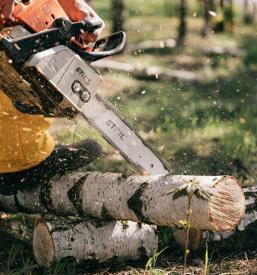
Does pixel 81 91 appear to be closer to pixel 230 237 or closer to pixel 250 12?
pixel 230 237

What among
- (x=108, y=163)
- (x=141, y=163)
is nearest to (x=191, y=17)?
(x=108, y=163)

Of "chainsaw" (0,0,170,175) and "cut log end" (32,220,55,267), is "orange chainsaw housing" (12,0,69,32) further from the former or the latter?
"cut log end" (32,220,55,267)

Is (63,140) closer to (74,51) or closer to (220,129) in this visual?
(220,129)

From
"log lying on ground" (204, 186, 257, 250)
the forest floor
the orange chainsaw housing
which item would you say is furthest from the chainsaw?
the forest floor

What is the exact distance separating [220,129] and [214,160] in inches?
32.3

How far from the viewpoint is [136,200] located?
3355mm

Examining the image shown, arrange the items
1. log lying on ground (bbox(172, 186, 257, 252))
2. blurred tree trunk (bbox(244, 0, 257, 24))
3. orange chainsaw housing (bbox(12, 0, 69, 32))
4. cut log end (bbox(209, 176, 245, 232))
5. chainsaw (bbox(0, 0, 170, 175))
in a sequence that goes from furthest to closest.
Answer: blurred tree trunk (bbox(244, 0, 257, 24)), log lying on ground (bbox(172, 186, 257, 252)), orange chainsaw housing (bbox(12, 0, 69, 32)), chainsaw (bbox(0, 0, 170, 175)), cut log end (bbox(209, 176, 245, 232))

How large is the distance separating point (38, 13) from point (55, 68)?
0.33 m

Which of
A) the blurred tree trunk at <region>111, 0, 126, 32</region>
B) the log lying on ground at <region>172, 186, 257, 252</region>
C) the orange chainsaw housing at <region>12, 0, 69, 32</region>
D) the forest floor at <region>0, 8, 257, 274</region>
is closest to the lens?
the orange chainsaw housing at <region>12, 0, 69, 32</region>

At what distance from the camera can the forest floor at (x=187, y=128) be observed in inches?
140

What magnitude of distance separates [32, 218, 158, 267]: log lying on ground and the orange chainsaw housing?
43.0 inches

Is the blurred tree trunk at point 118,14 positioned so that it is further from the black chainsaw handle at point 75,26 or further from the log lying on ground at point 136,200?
the black chainsaw handle at point 75,26

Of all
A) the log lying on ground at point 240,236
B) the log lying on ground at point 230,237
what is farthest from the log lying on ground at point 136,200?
the log lying on ground at point 240,236

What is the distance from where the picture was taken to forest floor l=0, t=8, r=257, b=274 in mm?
3555
